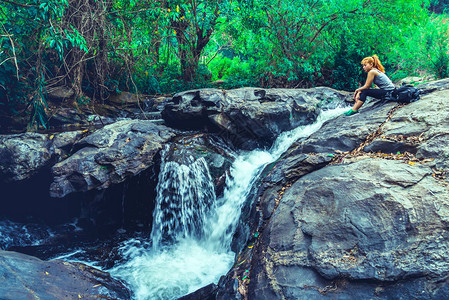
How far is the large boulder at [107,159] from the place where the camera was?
18.8 ft

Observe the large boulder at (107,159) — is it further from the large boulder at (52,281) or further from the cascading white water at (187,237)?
the large boulder at (52,281)

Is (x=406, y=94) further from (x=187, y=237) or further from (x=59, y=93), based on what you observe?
(x=59, y=93)

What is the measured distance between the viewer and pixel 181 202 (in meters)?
5.93

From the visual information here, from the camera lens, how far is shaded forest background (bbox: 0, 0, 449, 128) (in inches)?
301

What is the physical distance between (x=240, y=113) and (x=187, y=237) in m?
3.24

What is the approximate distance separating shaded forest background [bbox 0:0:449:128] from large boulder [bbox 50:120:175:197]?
2022mm

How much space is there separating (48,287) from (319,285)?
10.6 feet

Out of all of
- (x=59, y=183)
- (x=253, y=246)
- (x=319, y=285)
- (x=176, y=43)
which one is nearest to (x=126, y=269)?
(x=59, y=183)

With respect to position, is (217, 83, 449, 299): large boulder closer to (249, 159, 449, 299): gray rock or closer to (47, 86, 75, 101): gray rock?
(249, 159, 449, 299): gray rock

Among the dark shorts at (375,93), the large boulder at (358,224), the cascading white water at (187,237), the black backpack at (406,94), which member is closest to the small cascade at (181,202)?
the cascading white water at (187,237)

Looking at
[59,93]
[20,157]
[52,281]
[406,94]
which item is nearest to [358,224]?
[406,94]

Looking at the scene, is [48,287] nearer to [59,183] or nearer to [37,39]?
[59,183]

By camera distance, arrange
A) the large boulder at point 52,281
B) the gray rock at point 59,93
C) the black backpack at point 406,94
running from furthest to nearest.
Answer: the gray rock at point 59,93 → the black backpack at point 406,94 → the large boulder at point 52,281

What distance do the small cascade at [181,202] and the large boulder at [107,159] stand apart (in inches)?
24.9
